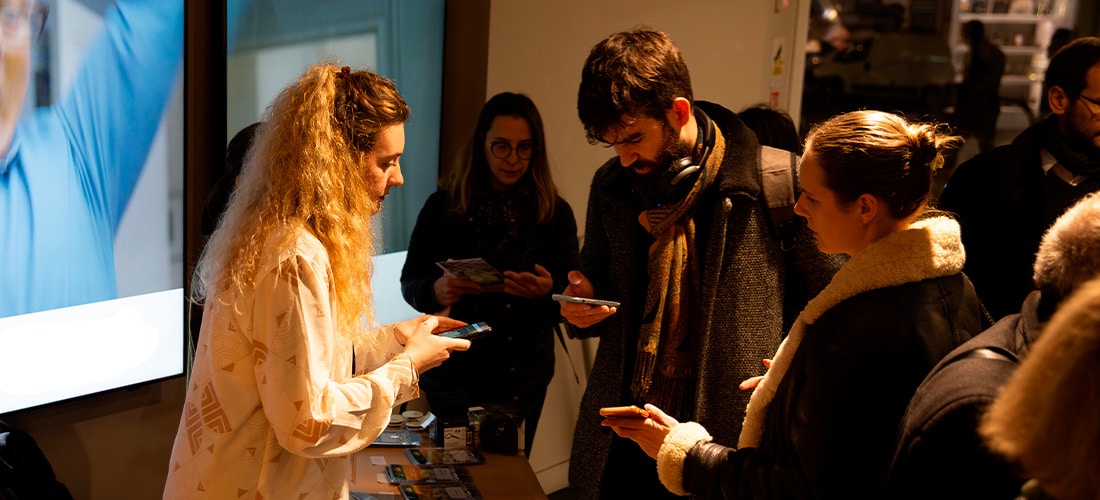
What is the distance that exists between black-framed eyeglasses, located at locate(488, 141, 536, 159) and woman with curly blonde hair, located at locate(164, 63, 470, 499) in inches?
53.7

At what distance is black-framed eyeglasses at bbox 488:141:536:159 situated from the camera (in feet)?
10.9

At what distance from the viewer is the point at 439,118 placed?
12.7 ft

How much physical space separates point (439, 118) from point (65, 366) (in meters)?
1.74

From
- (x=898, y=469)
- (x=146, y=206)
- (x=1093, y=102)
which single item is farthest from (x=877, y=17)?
(x=898, y=469)

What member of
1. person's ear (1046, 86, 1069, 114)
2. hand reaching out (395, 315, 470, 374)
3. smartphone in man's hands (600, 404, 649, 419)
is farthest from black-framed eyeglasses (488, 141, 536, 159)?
person's ear (1046, 86, 1069, 114)

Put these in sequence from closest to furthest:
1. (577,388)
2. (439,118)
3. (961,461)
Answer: (961,461), (439,118), (577,388)

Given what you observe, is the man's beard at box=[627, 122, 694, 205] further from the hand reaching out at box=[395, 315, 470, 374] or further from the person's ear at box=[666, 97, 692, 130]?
the hand reaching out at box=[395, 315, 470, 374]

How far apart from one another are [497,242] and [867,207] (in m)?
1.84

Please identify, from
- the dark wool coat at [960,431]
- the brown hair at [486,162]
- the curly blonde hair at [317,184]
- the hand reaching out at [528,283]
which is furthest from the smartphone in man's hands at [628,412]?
the brown hair at [486,162]

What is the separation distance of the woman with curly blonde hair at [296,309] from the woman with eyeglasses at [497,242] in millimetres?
1367

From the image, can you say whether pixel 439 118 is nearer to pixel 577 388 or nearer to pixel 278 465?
pixel 577 388

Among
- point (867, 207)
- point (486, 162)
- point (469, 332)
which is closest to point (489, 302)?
point (486, 162)

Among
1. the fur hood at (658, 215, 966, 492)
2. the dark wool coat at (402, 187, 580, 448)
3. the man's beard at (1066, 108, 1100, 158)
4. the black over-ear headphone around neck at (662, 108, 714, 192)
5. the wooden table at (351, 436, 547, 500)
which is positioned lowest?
the wooden table at (351, 436, 547, 500)

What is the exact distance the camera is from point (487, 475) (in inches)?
104
